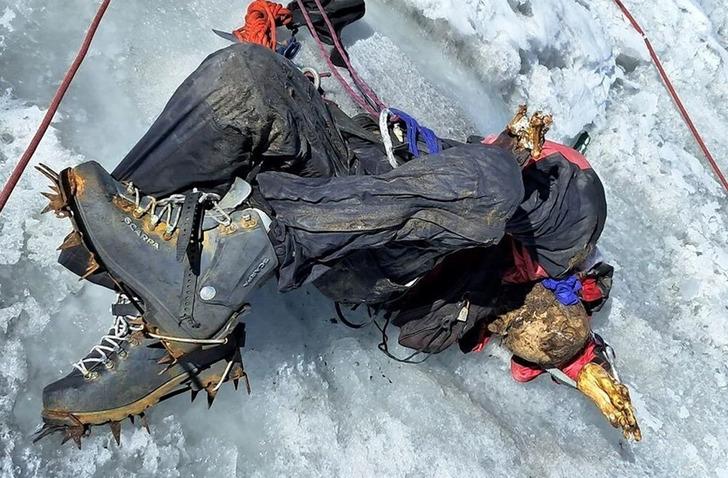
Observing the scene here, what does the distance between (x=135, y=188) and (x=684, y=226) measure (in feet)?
5.99

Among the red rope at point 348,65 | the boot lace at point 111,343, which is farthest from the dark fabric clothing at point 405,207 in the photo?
the red rope at point 348,65

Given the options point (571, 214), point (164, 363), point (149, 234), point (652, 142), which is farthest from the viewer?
point (652, 142)

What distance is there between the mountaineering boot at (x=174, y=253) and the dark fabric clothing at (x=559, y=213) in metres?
0.53

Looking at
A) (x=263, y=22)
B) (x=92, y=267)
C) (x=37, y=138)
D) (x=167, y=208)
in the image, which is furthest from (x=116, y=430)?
(x=263, y=22)

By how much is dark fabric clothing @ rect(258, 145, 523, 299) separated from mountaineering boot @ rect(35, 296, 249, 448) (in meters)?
0.22

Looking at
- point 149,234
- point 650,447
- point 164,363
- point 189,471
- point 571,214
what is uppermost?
point 149,234

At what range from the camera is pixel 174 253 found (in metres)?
1.21

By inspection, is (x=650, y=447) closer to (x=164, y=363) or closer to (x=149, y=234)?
(x=164, y=363)

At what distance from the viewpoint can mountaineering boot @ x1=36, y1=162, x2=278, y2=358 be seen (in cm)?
120

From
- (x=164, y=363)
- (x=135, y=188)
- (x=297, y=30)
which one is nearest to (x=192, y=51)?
(x=297, y=30)

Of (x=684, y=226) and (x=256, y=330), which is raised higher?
(x=256, y=330)

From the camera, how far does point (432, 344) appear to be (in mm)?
1678

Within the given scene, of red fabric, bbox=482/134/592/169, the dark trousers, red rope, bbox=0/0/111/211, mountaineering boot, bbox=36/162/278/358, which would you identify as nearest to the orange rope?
red rope, bbox=0/0/111/211

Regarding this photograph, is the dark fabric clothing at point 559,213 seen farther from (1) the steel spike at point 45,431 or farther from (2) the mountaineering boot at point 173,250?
(1) the steel spike at point 45,431
